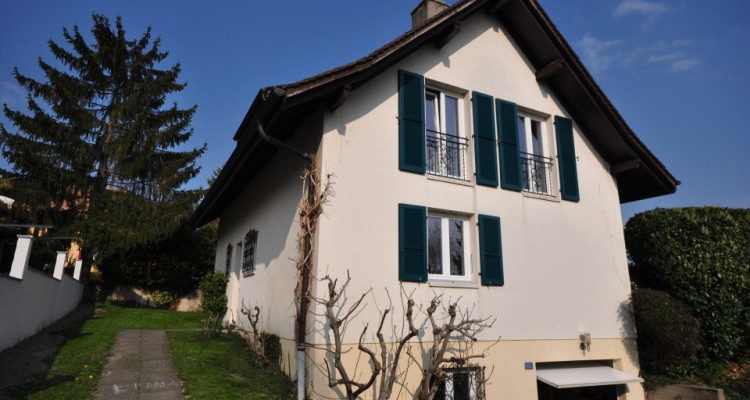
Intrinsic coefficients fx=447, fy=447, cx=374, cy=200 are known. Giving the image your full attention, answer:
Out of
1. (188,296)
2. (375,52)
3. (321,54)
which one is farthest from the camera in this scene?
(188,296)

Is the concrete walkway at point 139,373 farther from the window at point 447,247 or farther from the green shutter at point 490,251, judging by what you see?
the green shutter at point 490,251

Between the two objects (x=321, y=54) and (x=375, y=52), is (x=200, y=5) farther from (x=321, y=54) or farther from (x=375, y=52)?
(x=375, y=52)

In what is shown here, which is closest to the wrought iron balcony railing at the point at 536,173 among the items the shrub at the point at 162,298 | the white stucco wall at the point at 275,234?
the white stucco wall at the point at 275,234

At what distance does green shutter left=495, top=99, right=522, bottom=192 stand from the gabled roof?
5.06ft

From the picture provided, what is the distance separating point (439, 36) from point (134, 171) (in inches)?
663

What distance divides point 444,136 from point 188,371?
6346mm

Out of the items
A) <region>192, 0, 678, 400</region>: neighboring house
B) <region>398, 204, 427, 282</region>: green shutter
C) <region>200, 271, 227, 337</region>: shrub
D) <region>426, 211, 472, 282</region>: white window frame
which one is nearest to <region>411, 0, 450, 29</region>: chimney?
<region>192, 0, 678, 400</region>: neighboring house

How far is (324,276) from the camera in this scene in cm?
695

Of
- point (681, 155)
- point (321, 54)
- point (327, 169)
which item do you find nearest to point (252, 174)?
point (321, 54)

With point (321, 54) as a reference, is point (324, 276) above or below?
below

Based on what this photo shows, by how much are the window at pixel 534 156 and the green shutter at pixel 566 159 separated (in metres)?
0.27

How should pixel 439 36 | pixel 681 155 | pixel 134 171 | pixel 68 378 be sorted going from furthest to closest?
1. pixel 134 171
2. pixel 681 155
3. pixel 439 36
4. pixel 68 378

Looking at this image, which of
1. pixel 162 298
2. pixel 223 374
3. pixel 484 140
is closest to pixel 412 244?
pixel 484 140

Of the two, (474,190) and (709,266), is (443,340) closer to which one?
(474,190)
